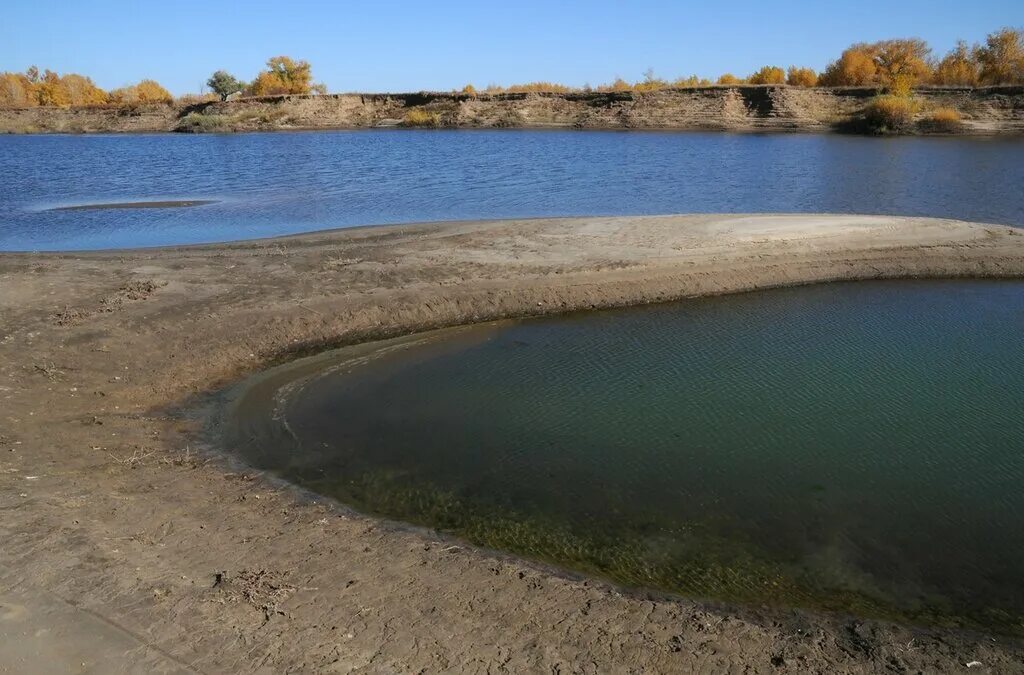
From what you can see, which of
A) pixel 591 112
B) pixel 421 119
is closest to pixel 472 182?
pixel 591 112

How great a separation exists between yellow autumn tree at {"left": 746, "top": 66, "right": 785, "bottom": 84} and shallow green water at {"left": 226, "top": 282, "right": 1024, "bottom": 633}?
64.5 m

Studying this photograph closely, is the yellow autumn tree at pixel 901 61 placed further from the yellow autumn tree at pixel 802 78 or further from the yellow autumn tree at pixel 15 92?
the yellow autumn tree at pixel 15 92

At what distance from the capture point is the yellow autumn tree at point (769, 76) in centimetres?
7031

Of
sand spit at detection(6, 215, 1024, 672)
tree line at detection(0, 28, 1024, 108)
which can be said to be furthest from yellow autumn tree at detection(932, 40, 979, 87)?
sand spit at detection(6, 215, 1024, 672)

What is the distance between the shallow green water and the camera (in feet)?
19.0

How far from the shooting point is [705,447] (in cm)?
772

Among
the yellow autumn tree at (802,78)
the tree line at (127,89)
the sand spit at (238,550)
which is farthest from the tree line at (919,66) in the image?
the sand spit at (238,550)

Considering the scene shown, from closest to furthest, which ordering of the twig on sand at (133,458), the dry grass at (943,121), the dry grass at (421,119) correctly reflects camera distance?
the twig on sand at (133,458)
the dry grass at (943,121)
the dry grass at (421,119)

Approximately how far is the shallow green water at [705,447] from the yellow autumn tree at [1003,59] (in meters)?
58.0

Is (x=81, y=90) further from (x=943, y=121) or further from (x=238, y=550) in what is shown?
(x=238, y=550)

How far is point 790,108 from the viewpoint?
54750mm

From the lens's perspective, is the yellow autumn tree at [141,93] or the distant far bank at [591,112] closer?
the distant far bank at [591,112]

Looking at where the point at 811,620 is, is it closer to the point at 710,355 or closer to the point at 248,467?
the point at 248,467

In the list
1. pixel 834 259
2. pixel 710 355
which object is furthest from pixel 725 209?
pixel 710 355
